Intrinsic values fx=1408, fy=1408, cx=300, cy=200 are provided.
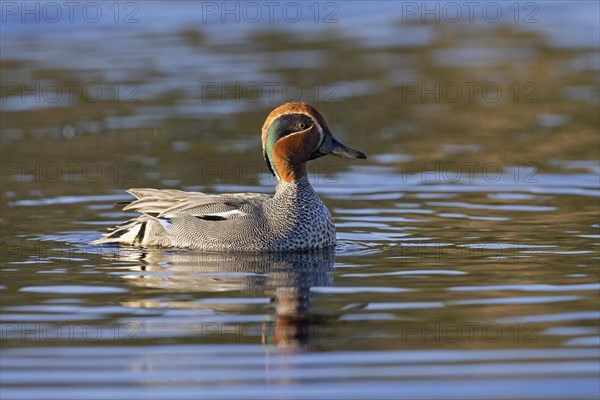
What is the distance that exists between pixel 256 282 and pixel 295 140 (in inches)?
73.0

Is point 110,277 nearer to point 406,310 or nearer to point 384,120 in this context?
point 406,310

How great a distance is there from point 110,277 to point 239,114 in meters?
8.73

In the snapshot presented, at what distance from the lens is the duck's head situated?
11.0 meters

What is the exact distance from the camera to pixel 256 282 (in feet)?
31.2

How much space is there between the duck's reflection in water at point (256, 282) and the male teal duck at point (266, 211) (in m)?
0.13

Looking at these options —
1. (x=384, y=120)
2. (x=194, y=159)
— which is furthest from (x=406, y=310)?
(x=384, y=120)

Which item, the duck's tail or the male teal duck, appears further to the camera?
the duck's tail

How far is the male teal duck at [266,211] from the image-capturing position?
1080 cm
